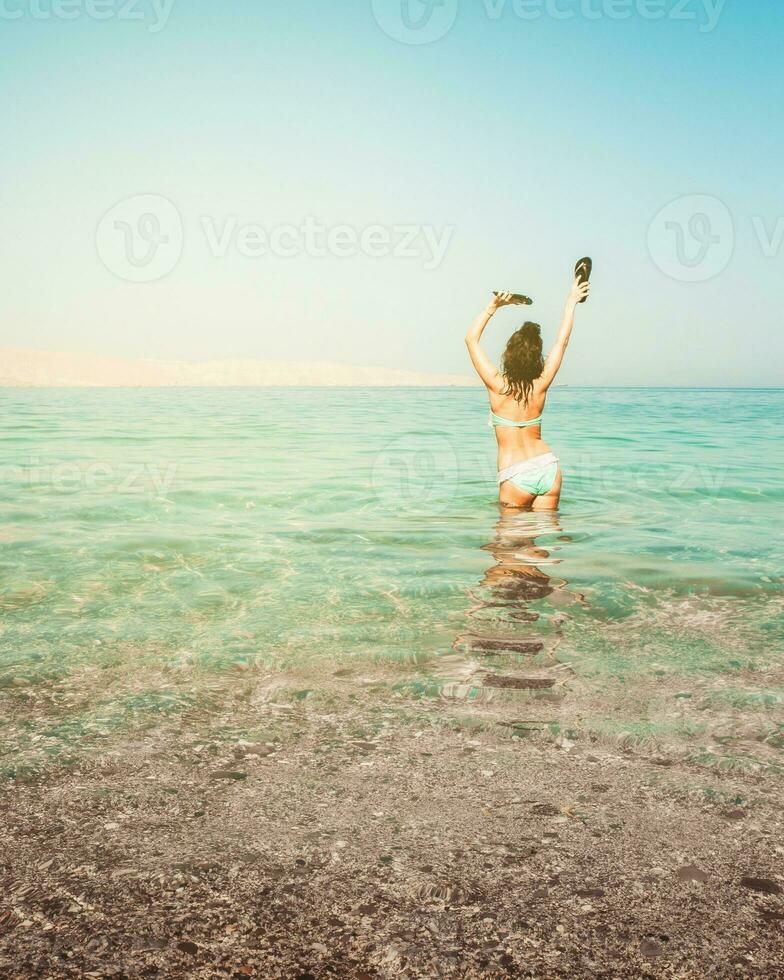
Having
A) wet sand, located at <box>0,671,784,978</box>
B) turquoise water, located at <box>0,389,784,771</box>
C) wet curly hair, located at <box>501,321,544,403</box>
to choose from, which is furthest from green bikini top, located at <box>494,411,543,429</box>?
wet sand, located at <box>0,671,784,978</box>

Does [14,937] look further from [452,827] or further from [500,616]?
[500,616]

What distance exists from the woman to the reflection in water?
3.10 ft

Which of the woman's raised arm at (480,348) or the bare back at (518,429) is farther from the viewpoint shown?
the bare back at (518,429)

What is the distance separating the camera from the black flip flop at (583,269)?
646 cm

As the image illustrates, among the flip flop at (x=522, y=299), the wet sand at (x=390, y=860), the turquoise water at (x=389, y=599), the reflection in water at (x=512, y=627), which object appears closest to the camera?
the wet sand at (x=390, y=860)

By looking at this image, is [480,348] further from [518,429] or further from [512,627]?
[512,627]

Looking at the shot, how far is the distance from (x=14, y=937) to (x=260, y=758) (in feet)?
3.49

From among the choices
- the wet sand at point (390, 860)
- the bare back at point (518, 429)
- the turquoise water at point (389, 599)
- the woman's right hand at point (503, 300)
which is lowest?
the turquoise water at point (389, 599)

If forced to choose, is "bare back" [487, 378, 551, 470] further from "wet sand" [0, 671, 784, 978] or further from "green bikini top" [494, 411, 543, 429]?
"wet sand" [0, 671, 784, 978]

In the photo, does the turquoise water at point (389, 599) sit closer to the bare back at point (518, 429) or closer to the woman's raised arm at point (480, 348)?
the bare back at point (518, 429)

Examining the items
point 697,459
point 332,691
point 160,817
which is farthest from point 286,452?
point 160,817

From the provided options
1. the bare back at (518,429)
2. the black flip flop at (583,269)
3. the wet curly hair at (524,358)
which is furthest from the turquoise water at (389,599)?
the black flip flop at (583,269)

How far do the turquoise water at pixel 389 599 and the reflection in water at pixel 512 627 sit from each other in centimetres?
2

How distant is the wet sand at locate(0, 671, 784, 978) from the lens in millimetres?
1739
